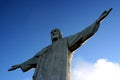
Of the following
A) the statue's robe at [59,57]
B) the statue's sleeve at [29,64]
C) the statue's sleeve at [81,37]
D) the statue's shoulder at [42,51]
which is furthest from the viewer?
the statue's sleeve at [29,64]

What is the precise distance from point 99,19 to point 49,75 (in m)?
2.90

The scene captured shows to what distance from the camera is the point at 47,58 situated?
43.4 feet

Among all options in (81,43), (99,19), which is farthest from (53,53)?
(99,19)

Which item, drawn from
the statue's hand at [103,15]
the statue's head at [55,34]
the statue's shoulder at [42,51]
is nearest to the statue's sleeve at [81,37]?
the statue's hand at [103,15]

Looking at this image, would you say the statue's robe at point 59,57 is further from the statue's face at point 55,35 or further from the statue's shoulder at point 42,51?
the statue's face at point 55,35

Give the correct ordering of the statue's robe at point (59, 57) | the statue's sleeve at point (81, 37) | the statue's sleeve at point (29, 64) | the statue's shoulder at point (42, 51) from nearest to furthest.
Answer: the statue's robe at point (59, 57) → the statue's sleeve at point (81, 37) → the statue's shoulder at point (42, 51) → the statue's sleeve at point (29, 64)

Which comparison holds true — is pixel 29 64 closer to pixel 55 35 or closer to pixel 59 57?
pixel 55 35

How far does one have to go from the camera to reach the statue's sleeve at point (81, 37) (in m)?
12.5

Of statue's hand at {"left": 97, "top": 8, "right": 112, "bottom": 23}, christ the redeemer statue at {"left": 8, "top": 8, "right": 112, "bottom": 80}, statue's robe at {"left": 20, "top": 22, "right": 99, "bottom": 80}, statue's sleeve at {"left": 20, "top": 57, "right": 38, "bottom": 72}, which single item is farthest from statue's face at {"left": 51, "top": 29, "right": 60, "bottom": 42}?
statue's hand at {"left": 97, "top": 8, "right": 112, "bottom": 23}

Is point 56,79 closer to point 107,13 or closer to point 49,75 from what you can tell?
point 49,75

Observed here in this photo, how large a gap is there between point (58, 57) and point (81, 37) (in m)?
1.22

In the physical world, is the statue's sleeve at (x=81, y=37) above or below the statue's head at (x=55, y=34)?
below

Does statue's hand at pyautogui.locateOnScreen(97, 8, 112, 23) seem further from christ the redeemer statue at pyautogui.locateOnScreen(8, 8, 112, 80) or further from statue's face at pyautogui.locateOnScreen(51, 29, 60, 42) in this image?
statue's face at pyautogui.locateOnScreen(51, 29, 60, 42)

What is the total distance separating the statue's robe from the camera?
40.1ft
